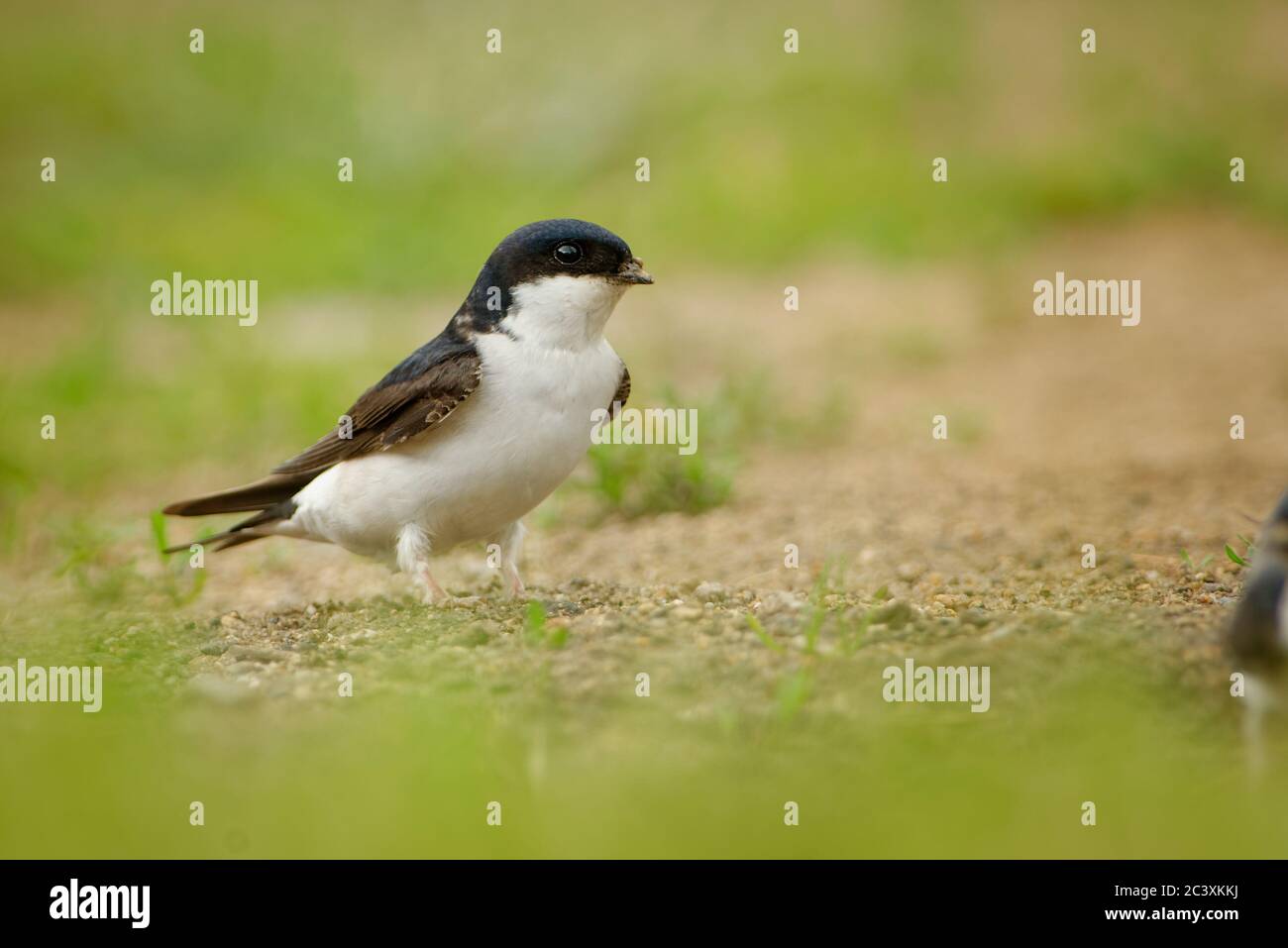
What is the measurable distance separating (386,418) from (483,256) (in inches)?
323

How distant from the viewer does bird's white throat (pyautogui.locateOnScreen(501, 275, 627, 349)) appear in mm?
5527

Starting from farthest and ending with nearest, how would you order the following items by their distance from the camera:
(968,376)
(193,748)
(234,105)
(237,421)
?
(234,105) < (968,376) < (237,421) < (193,748)

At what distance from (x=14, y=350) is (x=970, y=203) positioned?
8.73 meters

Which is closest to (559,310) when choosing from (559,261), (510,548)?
(559,261)

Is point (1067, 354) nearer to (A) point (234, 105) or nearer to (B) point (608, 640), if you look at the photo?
(B) point (608, 640)

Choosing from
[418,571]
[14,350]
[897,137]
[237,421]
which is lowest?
[418,571]

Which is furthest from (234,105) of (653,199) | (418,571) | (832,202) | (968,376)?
(418,571)

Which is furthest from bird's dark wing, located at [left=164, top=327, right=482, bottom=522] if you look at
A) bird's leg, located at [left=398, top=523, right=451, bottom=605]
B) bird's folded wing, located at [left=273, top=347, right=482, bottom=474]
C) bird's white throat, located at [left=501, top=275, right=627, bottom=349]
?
bird's leg, located at [left=398, top=523, right=451, bottom=605]

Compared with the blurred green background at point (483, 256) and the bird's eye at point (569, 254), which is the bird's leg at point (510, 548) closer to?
the blurred green background at point (483, 256)

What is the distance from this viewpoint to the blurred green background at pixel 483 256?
3.87 metres

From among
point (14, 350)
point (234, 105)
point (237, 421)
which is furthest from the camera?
point (234, 105)

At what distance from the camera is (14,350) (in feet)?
39.9

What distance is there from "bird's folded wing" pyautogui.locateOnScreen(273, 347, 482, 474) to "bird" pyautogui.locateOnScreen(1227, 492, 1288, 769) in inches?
105

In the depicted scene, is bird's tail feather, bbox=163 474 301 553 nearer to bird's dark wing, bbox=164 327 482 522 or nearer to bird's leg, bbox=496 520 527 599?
bird's dark wing, bbox=164 327 482 522
